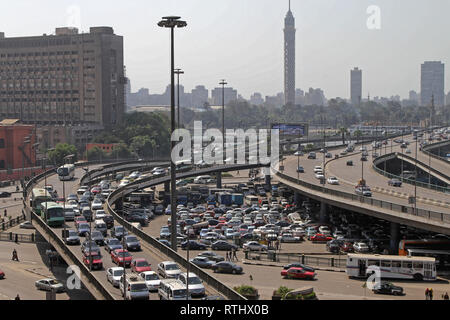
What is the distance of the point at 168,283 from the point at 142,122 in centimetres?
7725

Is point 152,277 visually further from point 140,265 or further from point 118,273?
point 140,265

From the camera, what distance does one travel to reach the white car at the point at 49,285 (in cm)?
2402

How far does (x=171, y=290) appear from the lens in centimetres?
1712

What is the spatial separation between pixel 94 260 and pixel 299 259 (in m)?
11.0

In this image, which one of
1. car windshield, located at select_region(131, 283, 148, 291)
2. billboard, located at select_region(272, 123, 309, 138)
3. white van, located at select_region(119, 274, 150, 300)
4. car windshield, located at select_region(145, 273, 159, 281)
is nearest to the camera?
white van, located at select_region(119, 274, 150, 300)

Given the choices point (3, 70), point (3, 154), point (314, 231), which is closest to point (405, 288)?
point (314, 231)

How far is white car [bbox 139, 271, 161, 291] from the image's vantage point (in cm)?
1864

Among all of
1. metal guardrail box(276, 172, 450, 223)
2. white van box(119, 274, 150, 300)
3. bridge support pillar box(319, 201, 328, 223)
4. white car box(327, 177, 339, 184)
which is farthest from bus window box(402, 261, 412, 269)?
white car box(327, 177, 339, 184)

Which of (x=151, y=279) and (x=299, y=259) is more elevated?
(x=151, y=279)

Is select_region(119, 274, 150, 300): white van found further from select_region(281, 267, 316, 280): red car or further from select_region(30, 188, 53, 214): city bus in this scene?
select_region(30, 188, 53, 214): city bus

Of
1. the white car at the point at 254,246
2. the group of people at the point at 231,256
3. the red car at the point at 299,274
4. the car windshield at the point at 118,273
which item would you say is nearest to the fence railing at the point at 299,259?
the group of people at the point at 231,256

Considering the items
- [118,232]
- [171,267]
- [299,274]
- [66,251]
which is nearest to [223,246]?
[118,232]

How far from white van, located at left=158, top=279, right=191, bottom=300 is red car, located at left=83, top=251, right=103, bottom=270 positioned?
440 centimetres

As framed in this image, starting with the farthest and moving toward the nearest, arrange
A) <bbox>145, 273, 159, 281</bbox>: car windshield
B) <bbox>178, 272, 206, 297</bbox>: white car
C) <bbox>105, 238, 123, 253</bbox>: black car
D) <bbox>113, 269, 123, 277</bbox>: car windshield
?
<bbox>105, 238, 123, 253</bbox>: black car < <bbox>113, 269, 123, 277</bbox>: car windshield < <bbox>145, 273, 159, 281</bbox>: car windshield < <bbox>178, 272, 206, 297</bbox>: white car
